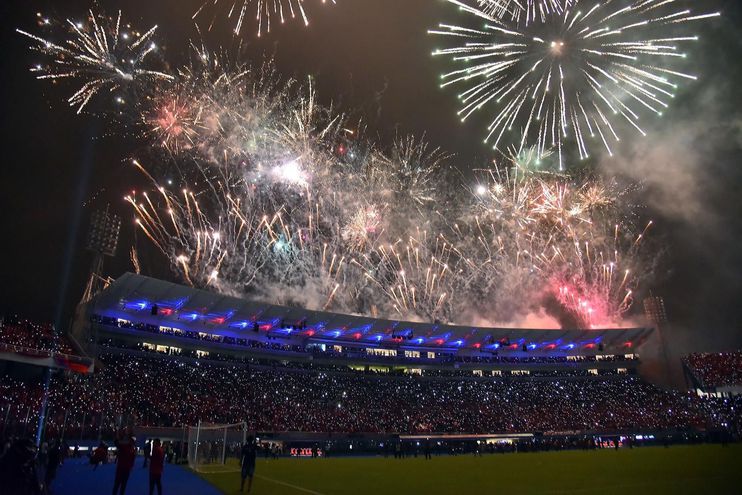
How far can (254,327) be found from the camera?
49969mm

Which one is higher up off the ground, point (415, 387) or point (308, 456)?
point (415, 387)

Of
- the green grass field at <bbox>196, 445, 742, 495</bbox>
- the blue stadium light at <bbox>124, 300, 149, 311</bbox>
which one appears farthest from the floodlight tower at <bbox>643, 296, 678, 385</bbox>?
the blue stadium light at <bbox>124, 300, 149, 311</bbox>

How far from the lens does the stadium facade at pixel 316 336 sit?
42500mm

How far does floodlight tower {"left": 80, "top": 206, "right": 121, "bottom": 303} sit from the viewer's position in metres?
41.9

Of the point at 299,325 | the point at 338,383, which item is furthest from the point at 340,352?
the point at 299,325

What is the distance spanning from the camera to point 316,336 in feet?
185

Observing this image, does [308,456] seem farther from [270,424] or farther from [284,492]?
[284,492]

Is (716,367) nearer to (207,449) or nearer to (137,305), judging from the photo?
(207,449)

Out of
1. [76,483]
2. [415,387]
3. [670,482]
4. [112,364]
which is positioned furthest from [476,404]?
[76,483]

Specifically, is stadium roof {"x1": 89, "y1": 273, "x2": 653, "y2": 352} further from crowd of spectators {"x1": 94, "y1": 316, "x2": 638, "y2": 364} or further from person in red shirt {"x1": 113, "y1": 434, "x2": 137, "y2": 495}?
person in red shirt {"x1": 113, "y1": 434, "x2": 137, "y2": 495}

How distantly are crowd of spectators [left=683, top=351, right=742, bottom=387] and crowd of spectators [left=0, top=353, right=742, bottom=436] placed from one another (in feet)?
14.6

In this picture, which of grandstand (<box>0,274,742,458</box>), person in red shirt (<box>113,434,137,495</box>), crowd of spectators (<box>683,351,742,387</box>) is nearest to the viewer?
person in red shirt (<box>113,434,137,495</box>)

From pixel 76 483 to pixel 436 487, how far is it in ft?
39.8

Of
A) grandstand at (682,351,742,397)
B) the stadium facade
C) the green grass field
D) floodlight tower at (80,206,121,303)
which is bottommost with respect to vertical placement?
the green grass field
